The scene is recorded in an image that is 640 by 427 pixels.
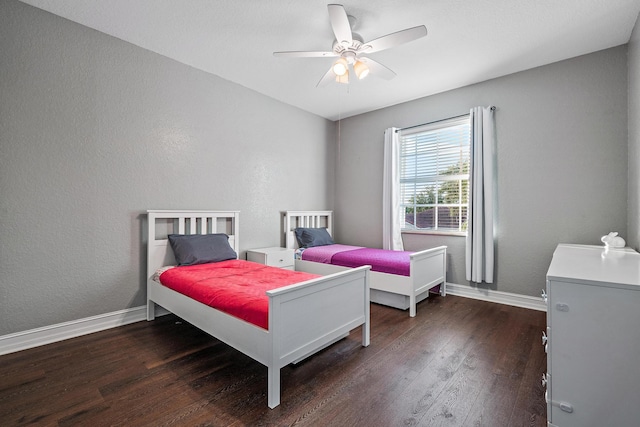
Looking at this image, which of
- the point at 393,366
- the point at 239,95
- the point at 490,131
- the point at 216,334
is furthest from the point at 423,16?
the point at 216,334

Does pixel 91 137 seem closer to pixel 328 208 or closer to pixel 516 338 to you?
pixel 328 208

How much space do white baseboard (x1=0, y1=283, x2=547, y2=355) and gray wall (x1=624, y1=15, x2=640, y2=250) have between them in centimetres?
109

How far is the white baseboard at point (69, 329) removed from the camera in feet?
7.03

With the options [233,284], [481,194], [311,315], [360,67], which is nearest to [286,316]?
[311,315]

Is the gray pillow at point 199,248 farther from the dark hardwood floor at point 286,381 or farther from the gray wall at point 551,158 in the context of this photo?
the gray wall at point 551,158

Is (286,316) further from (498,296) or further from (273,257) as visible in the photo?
(498,296)

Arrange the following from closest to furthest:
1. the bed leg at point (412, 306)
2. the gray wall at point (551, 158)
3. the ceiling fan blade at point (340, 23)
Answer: the ceiling fan blade at point (340, 23) < the gray wall at point (551, 158) < the bed leg at point (412, 306)

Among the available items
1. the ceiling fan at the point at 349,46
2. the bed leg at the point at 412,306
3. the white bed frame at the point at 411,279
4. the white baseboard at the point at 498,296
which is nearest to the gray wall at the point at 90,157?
the ceiling fan at the point at 349,46

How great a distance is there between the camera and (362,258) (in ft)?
10.9

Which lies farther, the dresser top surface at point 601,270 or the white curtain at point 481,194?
the white curtain at point 481,194

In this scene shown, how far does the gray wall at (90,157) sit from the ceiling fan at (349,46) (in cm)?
142

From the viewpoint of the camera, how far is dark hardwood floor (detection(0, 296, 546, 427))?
4.84 feet

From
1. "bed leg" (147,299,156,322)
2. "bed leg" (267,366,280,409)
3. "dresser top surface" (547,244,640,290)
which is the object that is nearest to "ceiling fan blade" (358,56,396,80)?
"dresser top surface" (547,244,640,290)

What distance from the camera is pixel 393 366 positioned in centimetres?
197
